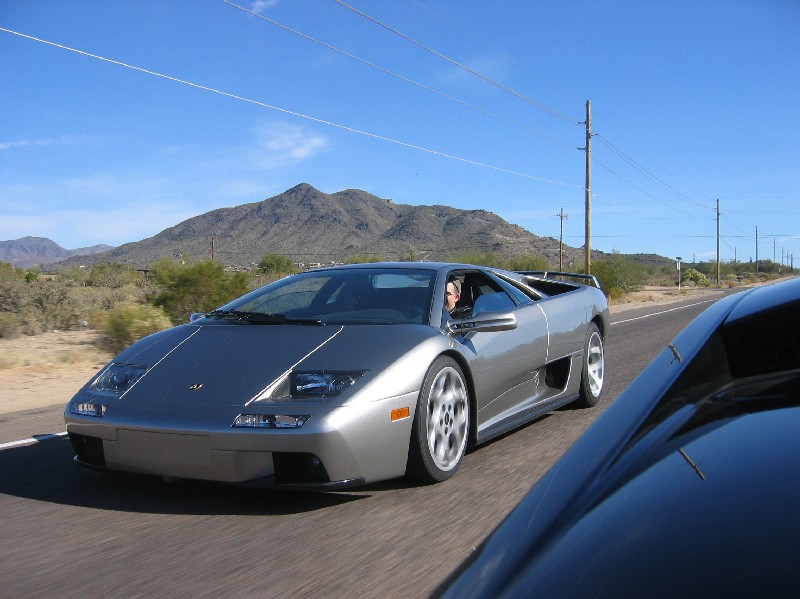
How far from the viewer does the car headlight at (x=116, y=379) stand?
4.24 metres

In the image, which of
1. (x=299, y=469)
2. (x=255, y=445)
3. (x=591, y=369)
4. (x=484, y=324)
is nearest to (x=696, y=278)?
(x=591, y=369)

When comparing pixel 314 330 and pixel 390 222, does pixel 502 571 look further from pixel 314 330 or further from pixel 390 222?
pixel 390 222

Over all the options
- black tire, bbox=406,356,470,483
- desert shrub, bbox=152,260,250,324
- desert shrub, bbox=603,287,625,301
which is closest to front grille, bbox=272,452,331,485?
black tire, bbox=406,356,470,483

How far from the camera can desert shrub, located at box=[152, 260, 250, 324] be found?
16.2 metres

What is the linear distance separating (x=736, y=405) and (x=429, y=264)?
13.7 ft

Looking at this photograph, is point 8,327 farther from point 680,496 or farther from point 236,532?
point 680,496

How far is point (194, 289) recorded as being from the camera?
53.9 ft

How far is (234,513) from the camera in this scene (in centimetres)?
393

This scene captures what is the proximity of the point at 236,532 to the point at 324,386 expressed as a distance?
2.64ft

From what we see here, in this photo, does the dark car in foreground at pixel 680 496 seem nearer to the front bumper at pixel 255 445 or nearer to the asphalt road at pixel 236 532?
the asphalt road at pixel 236 532

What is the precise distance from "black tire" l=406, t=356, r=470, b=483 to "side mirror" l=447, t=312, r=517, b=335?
26 centimetres

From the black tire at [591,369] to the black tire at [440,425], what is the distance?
7.04 ft

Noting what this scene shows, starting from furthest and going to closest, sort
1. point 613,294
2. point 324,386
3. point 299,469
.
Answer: point 613,294, point 324,386, point 299,469

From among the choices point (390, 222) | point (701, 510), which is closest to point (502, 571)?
point (701, 510)
